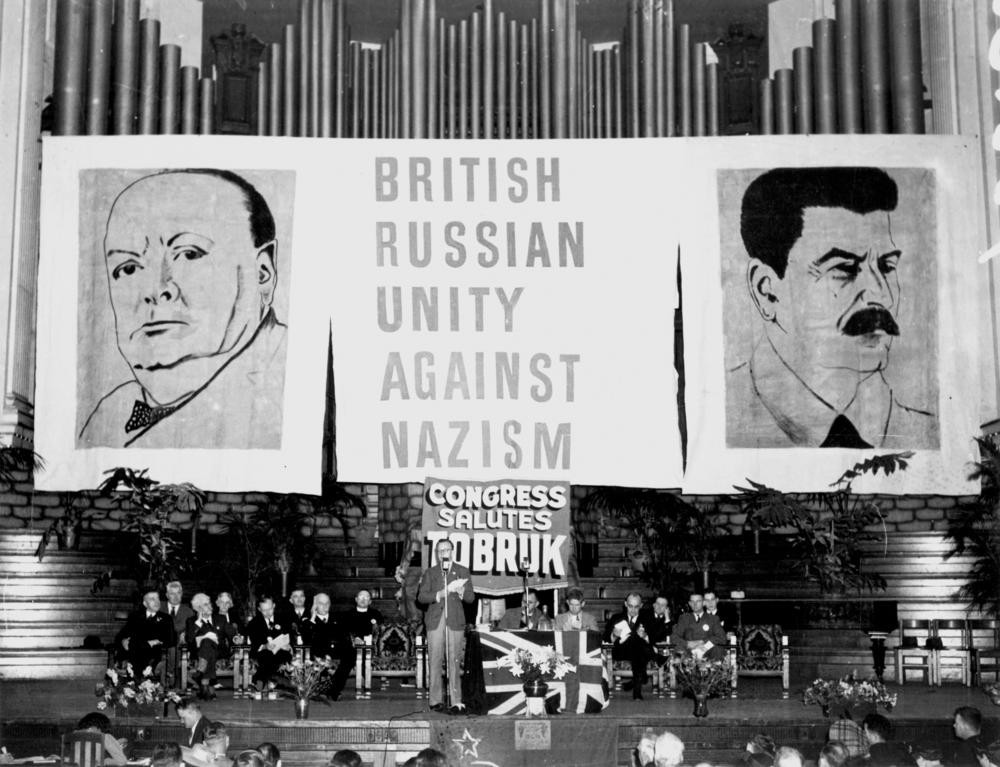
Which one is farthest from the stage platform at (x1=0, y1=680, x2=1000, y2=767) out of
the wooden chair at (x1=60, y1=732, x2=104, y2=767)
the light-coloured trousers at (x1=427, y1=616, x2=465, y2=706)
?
the wooden chair at (x1=60, y1=732, x2=104, y2=767)

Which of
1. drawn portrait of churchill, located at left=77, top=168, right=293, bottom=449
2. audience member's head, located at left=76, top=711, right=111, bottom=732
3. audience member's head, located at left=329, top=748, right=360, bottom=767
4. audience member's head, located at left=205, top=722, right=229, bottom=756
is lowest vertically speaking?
audience member's head, located at left=205, top=722, right=229, bottom=756

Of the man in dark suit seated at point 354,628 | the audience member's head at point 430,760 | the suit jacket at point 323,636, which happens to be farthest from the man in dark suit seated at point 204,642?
the audience member's head at point 430,760

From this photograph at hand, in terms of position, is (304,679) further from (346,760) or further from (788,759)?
(788,759)

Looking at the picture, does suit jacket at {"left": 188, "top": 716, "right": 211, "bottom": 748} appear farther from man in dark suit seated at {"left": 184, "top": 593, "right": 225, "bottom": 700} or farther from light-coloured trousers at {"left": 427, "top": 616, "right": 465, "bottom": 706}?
man in dark suit seated at {"left": 184, "top": 593, "right": 225, "bottom": 700}

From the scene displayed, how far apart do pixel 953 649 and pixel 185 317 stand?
373 inches

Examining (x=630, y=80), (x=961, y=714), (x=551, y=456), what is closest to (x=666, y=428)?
(x=551, y=456)

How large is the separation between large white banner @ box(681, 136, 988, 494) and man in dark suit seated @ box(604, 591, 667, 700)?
5.13 feet

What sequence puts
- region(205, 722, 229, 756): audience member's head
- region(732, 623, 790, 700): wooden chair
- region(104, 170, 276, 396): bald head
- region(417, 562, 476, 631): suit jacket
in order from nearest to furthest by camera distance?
1. region(205, 722, 229, 756): audience member's head
2. region(417, 562, 476, 631): suit jacket
3. region(732, 623, 790, 700): wooden chair
4. region(104, 170, 276, 396): bald head

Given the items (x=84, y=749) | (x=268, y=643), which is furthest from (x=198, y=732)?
(x=268, y=643)

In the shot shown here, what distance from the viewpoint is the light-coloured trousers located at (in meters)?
13.7

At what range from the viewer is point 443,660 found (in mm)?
13961

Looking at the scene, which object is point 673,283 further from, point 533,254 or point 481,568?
point 481,568

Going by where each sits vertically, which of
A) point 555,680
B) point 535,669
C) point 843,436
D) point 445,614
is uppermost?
point 843,436

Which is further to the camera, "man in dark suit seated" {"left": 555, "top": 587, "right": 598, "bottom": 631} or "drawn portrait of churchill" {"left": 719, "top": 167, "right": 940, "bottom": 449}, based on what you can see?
"drawn portrait of churchill" {"left": 719, "top": 167, "right": 940, "bottom": 449}
